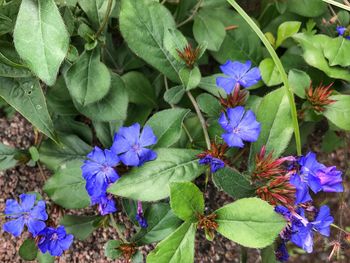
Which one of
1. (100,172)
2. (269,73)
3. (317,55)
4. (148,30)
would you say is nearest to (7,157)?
(100,172)

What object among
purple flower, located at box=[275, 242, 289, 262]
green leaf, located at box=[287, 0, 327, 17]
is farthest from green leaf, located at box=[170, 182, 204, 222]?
green leaf, located at box=[287, 0, 327, 17]

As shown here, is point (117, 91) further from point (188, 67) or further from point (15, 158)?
point (15, 158)

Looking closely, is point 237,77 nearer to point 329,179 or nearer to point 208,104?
point 208,104

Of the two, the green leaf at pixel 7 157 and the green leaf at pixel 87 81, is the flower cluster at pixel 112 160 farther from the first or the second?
the green leaf at pixel 7 157

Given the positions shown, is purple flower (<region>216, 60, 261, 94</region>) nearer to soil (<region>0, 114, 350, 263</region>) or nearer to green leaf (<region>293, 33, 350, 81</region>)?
green leaf (<region>293, 33, 350, 81</region>)

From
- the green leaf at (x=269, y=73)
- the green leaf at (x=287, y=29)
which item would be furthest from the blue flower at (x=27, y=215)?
the green leaf at (x=287, y=29)

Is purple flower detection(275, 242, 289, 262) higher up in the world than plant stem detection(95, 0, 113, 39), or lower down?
lower down

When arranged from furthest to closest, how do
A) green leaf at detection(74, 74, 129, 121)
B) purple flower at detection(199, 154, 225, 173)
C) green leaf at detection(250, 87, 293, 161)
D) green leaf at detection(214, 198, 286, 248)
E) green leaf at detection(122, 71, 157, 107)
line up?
green leaf at detection(122, 71, 157, 107) → green leaf at detection(74, 74, 129, 121) → green leaf at detection(250, 87, 293, 161) → purple flower at detection(199, 154, 225, 173) → green leaf at detection(214, 198, 286, 248)
